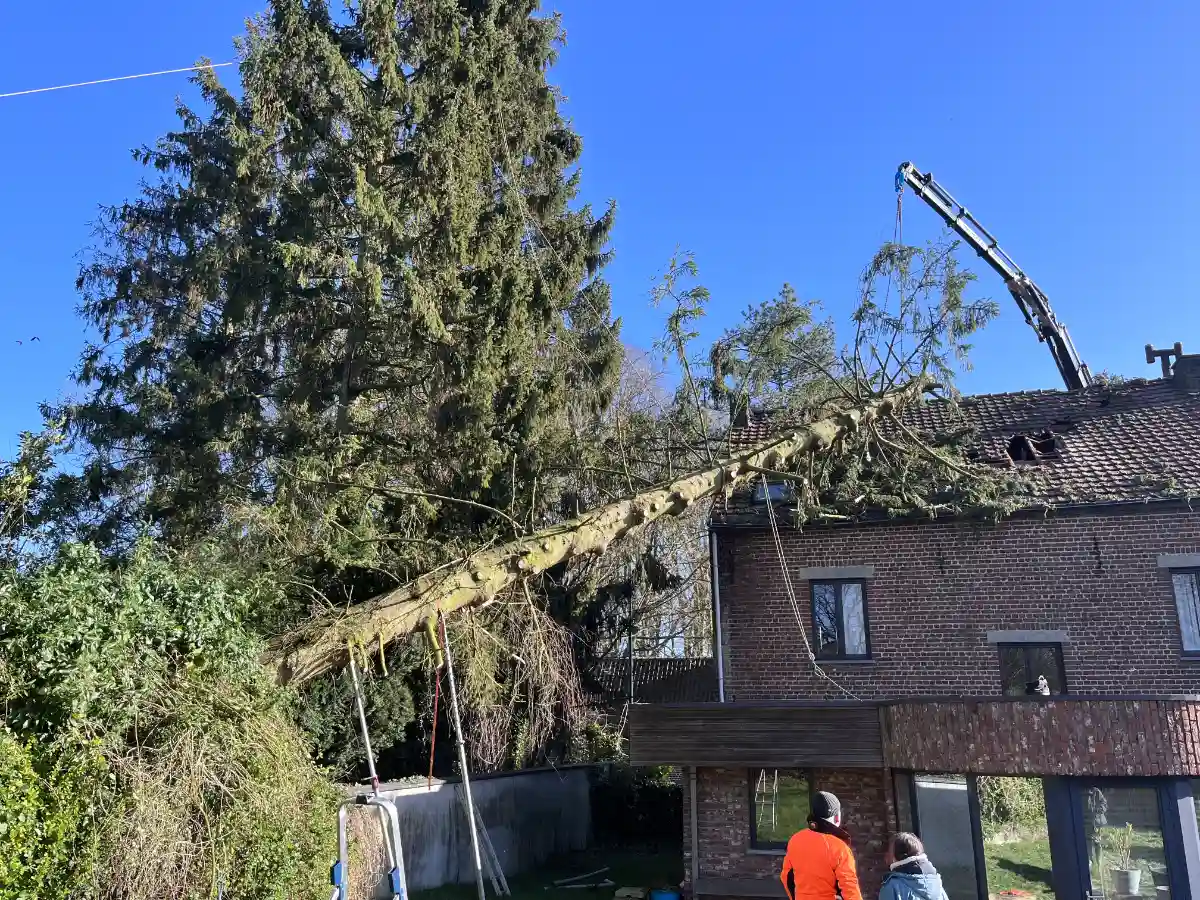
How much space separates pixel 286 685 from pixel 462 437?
6.43 m

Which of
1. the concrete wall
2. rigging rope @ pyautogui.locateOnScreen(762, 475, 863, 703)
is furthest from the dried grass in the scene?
rigging rope @ pyautogui.locateOnScreen(762, 475, 863, 703)

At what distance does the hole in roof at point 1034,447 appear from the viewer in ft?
49.3

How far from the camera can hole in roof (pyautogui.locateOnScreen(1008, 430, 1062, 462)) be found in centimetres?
1503

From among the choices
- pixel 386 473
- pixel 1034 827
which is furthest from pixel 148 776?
pixel 1034 827

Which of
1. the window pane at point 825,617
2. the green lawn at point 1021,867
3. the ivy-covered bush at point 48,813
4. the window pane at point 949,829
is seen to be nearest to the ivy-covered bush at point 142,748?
Result: the ivy-covered bush at point 48,813

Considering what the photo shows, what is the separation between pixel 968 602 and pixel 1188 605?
2.97 meters

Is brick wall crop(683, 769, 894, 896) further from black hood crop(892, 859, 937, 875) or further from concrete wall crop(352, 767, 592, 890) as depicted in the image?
black hood crop(892, 859, 937, 875)

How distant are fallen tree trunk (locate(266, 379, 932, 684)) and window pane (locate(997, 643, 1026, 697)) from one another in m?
4.31

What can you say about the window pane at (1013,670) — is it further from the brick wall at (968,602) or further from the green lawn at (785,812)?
the green lawn at (785,812)

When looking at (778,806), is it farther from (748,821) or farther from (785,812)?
(748,821)

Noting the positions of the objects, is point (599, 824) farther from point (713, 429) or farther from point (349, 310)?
point (349, 310)

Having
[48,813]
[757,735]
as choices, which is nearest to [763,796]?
[757,735]

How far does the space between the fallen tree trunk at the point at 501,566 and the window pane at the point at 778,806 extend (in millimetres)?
4161

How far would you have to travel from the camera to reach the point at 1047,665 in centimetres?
1311
